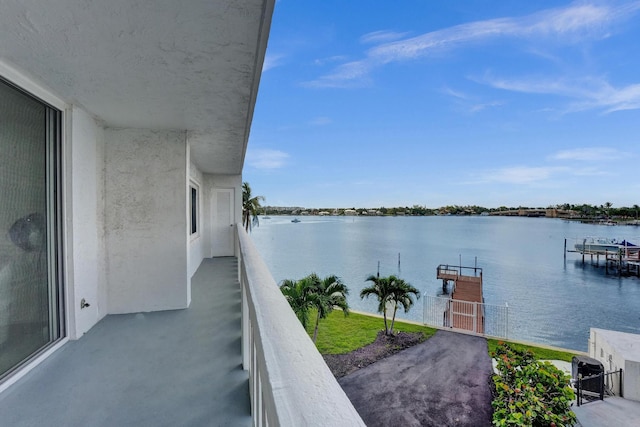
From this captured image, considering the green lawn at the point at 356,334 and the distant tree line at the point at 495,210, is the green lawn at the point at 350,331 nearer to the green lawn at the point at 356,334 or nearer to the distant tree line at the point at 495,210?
the green lawn at the point at 356,334

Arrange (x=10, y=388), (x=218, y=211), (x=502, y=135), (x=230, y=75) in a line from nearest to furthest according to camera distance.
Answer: (x=10, y=388), (x=230, y=75), (x=218, y=211), (x=502, y=135)

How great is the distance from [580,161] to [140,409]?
53382 millimetres

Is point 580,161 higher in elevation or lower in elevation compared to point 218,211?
higher

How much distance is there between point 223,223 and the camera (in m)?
8.30

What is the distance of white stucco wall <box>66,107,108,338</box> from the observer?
287cm

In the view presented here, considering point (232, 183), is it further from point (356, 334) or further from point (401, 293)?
point (356, 334)

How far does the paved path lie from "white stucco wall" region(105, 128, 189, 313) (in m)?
8.15

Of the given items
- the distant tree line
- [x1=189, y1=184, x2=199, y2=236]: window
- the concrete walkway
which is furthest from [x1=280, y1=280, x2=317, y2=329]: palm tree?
the distant tree line

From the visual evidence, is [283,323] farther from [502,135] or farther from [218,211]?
[502,135]

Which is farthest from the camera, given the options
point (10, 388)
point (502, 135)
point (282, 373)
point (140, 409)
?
point (502, 135)

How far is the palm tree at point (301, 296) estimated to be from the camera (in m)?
10.3

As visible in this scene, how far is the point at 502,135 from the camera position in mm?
36531

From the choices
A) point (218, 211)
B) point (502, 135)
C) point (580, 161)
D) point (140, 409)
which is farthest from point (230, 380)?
point (580, 161)

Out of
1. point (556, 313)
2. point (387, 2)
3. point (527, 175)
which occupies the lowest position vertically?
point (556, 313)
